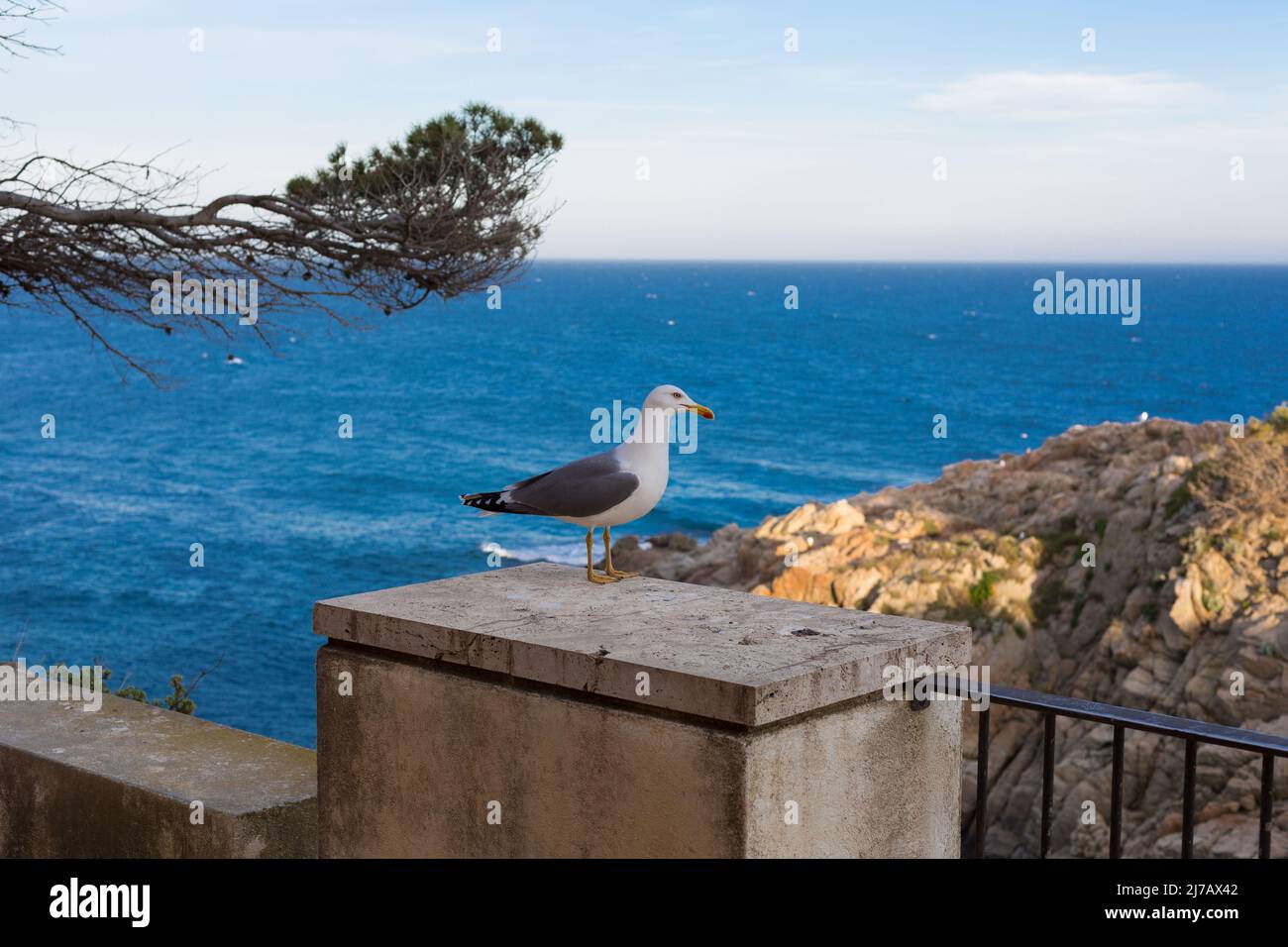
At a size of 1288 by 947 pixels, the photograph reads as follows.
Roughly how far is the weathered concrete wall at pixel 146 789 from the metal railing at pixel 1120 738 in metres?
2.02

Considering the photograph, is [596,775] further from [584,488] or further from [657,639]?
[584,488]

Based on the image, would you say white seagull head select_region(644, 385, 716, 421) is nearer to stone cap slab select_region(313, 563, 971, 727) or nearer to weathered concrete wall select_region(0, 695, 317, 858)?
stone cap slab select_region(313, 563, 971, 727)

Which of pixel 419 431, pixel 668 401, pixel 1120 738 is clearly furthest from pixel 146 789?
pixel 419 431

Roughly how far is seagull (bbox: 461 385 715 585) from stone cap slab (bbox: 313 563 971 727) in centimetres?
23

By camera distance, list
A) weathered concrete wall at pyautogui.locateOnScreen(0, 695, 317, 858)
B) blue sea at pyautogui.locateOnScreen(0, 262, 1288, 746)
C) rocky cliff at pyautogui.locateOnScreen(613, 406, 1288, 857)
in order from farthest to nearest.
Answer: blue sea at pyautogui.locateOnScreen(0, 262, 1288, 746), rocky cliff at pyautogui.locateOnScreen(613, 406, 1288, 857), weathered concrete wall at pyautogui.locateOnScreen(0, 695, 317, 858)

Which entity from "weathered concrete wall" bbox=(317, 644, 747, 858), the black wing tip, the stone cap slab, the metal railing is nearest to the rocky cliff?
the metal railing

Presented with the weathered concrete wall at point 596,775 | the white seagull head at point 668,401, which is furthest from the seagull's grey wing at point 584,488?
the weathered concrete wall at point 596,775

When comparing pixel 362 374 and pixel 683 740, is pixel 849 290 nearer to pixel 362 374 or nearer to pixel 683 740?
pixel 362 374

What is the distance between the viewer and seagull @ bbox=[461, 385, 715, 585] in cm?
354

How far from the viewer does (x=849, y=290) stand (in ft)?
527

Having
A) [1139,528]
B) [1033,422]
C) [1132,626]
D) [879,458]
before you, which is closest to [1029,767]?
[1132,626]

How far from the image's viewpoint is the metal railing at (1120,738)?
271 centimetres

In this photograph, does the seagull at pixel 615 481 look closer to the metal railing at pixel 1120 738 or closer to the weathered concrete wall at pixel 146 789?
the metal railing at pixel 1120 738
